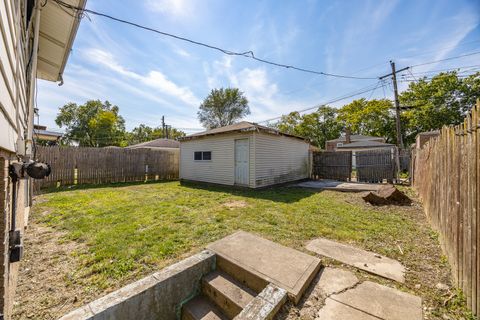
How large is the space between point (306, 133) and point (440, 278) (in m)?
33.9

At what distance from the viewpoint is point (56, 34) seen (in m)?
3.83

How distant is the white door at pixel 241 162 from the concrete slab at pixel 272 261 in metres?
5.18

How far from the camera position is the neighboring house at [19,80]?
136cm

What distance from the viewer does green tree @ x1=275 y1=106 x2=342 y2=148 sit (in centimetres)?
3438

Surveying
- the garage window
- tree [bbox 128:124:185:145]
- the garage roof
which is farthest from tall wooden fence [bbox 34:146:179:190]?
tree [bbox 128:124:185:145]

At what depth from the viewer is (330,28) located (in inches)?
297

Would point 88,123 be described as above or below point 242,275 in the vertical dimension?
above

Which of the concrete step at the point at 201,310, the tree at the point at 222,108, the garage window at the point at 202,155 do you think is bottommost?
the concrete step at the point at 201,310

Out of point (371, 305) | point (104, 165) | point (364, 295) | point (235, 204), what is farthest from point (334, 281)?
point (104, 165)

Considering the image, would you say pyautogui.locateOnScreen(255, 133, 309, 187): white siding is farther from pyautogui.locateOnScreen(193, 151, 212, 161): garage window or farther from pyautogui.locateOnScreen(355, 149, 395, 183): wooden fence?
pyautogui.locateOnScreen(355, 149, 395, 183): wooden fence

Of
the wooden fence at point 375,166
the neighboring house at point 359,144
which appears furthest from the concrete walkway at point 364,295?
the neighboring house at point 359,144

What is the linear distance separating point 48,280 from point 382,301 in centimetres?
368

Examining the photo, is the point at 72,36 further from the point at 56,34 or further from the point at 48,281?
the point at 48,281

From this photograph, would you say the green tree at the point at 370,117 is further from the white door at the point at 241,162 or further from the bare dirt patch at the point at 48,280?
the bare dirt patch at the point at 48,280
